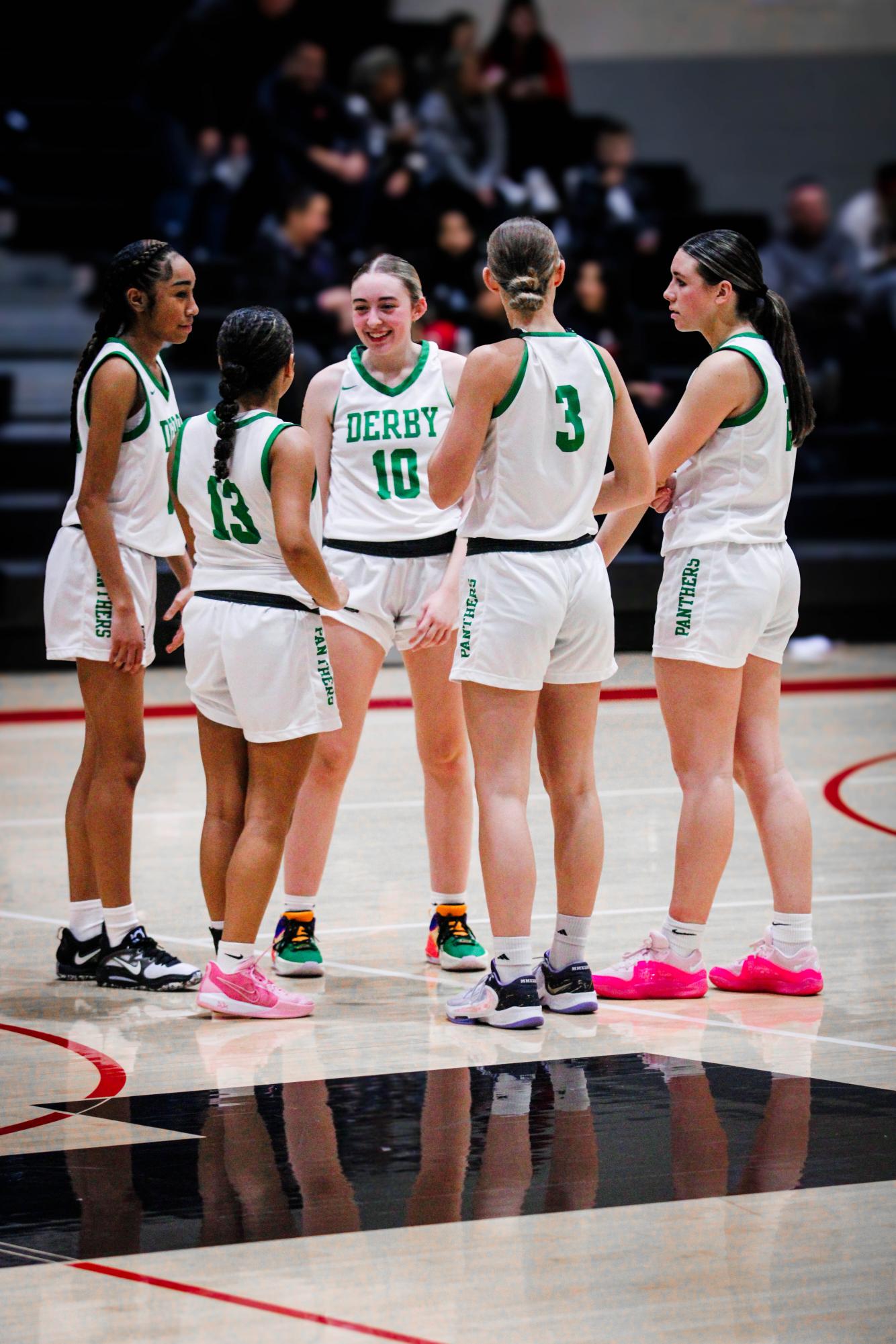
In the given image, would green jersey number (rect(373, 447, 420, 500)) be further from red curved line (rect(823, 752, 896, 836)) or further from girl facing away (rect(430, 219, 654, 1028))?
red curved line (rect(823, 752, 896, 836))

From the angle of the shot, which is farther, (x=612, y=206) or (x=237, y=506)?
(x=612, y=206)

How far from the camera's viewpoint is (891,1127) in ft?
11.5

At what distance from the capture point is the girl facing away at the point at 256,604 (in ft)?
13.9

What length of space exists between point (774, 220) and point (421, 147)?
10.5ft

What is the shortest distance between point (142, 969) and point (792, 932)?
5.18 ft

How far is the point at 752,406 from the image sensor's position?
14.7ft

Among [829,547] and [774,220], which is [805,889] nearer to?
[829,547]

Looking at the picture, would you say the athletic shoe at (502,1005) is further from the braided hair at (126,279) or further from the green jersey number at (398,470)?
the braided hair at (126,279)

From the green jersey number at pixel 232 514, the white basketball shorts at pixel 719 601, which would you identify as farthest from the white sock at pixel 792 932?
the green jersey number at pixel 232 514

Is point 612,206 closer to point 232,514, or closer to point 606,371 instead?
point 606,371

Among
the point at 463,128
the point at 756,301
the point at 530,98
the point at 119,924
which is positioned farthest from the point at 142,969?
the point at 530,98

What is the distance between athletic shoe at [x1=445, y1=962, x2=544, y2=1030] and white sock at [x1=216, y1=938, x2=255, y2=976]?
1.59 ft

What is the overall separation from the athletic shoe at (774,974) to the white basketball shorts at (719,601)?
27.8 inches

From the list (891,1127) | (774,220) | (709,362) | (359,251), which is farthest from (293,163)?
(891,1127)
